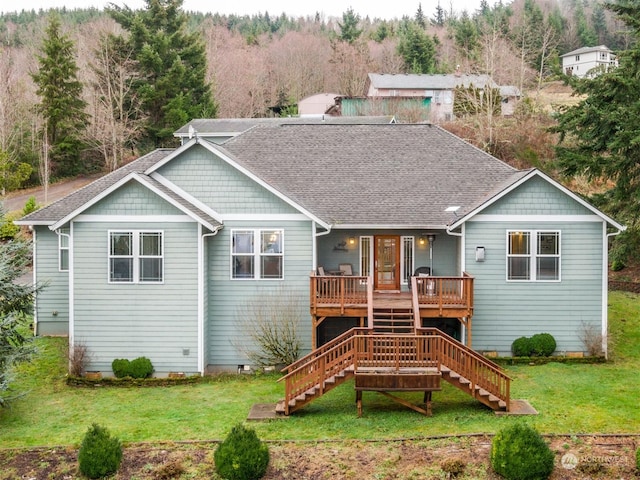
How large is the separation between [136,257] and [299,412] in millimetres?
6231

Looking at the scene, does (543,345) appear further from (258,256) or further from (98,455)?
(98,455)

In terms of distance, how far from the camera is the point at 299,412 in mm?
13641

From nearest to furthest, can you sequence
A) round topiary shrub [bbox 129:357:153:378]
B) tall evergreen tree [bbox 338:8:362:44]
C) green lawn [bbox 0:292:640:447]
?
green lawn [bbox 0:292:640:447] < round topiary shrub [bbox 129:357:153:378] < tall evergreen tree [bbox 338:8:362:44]

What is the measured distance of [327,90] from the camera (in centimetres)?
6500

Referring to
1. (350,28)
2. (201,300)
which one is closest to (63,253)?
(201,300)

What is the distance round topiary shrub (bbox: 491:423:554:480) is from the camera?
10.2m

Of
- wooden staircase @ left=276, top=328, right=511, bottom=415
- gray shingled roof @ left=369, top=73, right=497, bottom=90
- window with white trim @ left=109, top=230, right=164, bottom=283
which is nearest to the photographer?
wooden staircase @ left=276, top=328, right=511, bottom=415

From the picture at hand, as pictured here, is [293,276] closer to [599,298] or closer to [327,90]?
[599,298]

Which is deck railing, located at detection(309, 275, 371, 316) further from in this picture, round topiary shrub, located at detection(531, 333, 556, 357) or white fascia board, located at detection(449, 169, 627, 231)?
round topiary shrub, located at detection(531, 333, 556, 357)

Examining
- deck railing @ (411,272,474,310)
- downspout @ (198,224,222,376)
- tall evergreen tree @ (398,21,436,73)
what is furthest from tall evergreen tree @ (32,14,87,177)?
tall evergreen tree @ (398,21,436,73)

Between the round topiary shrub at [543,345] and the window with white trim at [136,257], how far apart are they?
1055cm

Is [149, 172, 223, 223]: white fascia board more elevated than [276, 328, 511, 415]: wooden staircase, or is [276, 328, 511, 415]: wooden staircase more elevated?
[149, 172, 223, 223]: white fascia board

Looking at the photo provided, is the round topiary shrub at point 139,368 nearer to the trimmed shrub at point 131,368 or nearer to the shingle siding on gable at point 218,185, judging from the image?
the trimmed shrub at point 131,368

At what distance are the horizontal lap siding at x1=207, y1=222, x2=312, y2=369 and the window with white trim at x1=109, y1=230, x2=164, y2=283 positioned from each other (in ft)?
4.95
